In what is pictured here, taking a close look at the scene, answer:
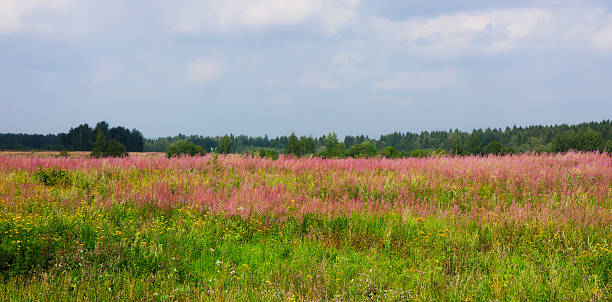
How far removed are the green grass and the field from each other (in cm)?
2

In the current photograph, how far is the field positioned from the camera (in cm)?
394

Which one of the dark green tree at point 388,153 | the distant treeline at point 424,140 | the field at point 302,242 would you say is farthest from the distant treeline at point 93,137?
the field at point 302,242

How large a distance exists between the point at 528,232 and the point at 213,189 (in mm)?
6276

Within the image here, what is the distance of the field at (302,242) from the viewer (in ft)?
12.9

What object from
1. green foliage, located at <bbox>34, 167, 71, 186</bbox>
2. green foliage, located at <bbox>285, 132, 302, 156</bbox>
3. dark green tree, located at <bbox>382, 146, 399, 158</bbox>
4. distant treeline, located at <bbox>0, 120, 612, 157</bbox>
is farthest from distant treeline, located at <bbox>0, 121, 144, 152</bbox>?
green foliage, located at <bbox>34, 167, 71, 186</bbox>

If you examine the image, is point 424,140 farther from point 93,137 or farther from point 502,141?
point 93,137

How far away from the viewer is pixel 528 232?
232 inches

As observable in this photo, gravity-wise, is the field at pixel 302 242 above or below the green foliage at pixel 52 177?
below

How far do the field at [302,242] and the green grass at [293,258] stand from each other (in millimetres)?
25

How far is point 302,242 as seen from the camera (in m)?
5.49

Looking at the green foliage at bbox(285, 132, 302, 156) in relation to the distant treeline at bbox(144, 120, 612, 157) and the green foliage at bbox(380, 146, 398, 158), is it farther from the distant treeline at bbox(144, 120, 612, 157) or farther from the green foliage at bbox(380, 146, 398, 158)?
the green foliage at bbox(380, 146, 398, 158)

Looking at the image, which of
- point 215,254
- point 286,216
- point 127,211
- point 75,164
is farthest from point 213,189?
point 75,164

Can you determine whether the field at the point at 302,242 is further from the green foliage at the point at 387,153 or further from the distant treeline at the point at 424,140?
the distant treeline at the point at 424,140

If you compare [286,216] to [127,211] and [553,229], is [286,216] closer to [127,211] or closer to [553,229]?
[127,211]
